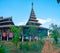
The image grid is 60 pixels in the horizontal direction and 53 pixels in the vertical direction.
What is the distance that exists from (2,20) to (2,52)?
17336 millimetres

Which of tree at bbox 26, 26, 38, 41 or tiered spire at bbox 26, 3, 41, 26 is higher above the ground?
tiered spire at bbox 26, 3, 41, 26

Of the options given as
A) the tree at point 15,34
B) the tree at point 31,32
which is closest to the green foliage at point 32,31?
the tree at point 31,32

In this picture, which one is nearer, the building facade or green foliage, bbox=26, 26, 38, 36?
green foliage, bbox=26, 26, 38, 36

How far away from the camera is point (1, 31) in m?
25.7

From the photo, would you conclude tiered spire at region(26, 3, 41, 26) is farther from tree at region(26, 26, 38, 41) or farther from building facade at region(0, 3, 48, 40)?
tree at region(26, 26, 38, 41)

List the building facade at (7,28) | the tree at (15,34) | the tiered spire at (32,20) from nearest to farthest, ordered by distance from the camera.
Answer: the tree at (15,34)
the building facade at (7,28)
the tiered spire at (32,20)

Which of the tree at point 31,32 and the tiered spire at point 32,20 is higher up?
the tiered spire at point 32,20

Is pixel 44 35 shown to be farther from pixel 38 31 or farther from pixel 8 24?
pixel 8 24

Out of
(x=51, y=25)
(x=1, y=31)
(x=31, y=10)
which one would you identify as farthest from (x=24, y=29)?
(x=51, y=25)

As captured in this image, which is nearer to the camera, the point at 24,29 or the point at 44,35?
the point at 24,29

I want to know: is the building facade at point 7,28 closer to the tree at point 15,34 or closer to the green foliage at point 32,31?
the green foliage at point 32,31

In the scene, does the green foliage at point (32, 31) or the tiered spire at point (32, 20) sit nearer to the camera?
the green foliage at point (32, 31)

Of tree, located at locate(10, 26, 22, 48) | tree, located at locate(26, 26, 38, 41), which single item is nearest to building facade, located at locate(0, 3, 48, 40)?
tree, located at locate(26, 26, 38, 41)

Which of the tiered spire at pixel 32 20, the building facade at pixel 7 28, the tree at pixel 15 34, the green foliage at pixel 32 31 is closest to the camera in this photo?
the tree at pixel 15 34
